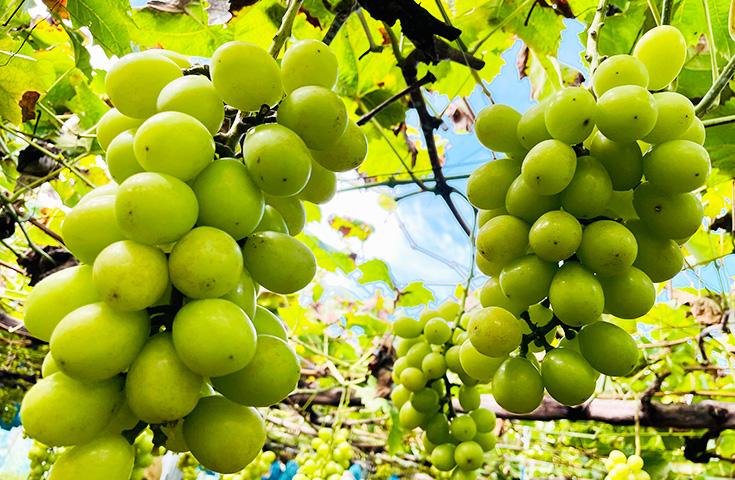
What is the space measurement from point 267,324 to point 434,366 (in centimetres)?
83

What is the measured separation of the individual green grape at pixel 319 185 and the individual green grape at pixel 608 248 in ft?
1.18

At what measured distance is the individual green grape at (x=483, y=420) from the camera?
1.37m

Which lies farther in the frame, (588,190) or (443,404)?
(443,404)

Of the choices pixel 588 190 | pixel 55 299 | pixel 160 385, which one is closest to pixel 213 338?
pixel 160 385

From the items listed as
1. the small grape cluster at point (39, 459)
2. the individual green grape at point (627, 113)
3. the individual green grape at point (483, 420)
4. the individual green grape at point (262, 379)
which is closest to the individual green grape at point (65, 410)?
the individual green grape at point (262, 379)

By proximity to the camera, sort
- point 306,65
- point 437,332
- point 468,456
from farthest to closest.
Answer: point 437,332, point 468,456, point 306,65

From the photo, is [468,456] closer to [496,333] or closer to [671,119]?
Answer: [496,333]

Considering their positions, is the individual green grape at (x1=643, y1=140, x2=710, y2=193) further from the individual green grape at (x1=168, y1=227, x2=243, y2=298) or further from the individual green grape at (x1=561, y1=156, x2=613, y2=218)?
the individual green grape at (x1=168, y1=227, x2=243, y2=298)

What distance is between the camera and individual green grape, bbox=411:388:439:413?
4.55 feet

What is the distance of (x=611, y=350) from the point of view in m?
0.73

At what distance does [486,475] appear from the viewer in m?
3.26

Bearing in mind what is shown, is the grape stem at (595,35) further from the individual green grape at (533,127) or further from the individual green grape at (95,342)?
the individual green grape at (95,342)

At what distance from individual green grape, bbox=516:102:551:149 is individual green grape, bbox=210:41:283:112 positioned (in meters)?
0.37

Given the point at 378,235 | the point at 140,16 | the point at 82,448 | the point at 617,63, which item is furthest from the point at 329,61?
the point at 378,235
